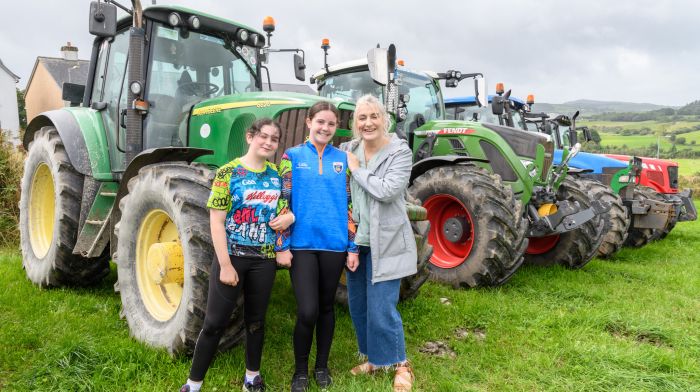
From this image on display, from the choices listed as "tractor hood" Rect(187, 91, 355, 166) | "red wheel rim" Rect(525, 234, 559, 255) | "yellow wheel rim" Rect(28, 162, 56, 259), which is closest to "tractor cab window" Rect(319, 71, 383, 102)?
"tractor hood" Rect(187, 91, 355, 166)

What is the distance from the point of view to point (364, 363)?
338cm

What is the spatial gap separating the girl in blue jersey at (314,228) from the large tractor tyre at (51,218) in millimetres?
2634

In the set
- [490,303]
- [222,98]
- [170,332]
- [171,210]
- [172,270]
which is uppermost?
[222,98]

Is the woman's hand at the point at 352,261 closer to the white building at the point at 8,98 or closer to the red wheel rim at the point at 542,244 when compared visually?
the red wheel rim at the point at 542,244

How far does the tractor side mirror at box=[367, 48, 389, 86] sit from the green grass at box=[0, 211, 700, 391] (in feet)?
6.65

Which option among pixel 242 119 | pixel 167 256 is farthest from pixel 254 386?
pixel 242 119

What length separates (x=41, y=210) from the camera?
17.8 ft

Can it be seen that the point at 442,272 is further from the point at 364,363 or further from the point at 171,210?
the point at 171,210

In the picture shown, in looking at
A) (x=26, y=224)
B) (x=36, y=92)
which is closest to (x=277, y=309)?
(x=26, y=224)

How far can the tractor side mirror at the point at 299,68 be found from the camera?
17.6 feet

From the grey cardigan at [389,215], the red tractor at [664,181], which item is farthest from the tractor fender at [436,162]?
the red tractor at [664,181]

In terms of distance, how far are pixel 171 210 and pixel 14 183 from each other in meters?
5.77

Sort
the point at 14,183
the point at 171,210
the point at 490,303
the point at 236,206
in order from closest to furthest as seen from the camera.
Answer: the point at 236,206, the point at 171,210, the point at 490,303, the point at 14,183

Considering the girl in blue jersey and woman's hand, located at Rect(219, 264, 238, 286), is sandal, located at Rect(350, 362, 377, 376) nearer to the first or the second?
the girl in blue jersey
